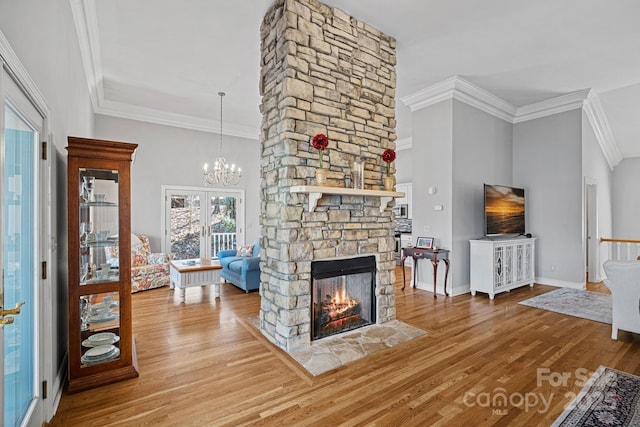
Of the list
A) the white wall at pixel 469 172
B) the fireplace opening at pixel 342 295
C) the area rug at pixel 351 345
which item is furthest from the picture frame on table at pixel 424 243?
the fireplace opening at pixel 342 295

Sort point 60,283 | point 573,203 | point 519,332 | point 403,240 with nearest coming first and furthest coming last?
point 60,283, point 519,332, point 573,203, point 403,240

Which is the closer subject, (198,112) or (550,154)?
(550,154)

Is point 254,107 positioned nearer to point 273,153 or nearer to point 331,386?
point 273,153

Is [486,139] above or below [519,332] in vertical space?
above

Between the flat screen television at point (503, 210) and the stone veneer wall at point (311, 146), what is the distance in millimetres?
2402

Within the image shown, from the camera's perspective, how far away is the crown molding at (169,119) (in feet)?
20.4

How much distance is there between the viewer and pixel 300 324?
3154 millimetres

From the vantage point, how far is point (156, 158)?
6.73 meters

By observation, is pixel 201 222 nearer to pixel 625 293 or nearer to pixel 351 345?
pixel 351 345

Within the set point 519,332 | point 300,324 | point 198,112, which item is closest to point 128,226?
point 300,324

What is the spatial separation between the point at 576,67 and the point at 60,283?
676 centimetres

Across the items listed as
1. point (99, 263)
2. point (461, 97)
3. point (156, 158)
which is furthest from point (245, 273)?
point (461, 97)

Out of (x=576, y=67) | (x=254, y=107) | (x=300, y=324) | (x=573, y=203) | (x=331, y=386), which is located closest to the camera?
(x=331, y=386)

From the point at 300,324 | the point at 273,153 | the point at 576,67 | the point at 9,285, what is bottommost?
the point at 300,324
